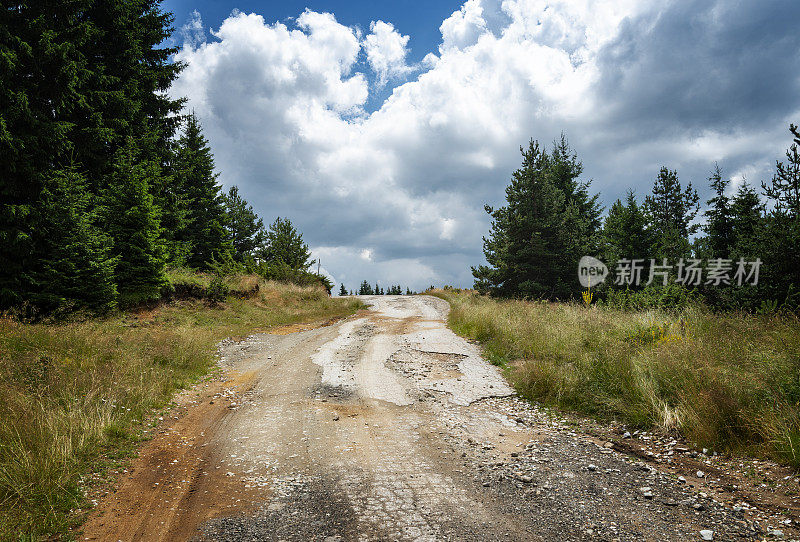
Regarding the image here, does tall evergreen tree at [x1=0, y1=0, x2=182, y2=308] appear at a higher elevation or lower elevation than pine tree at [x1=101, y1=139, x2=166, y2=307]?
higher

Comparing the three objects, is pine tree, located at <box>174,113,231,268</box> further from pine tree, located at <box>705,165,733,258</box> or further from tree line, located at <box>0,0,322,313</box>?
pine tree, located at <box>705,165,733,258</box>

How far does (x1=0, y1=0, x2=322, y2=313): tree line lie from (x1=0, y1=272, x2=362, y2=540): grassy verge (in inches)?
71.0

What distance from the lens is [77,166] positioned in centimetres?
1163

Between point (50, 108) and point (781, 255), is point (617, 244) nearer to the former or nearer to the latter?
point (781, 255)

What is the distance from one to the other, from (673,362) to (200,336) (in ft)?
39.6

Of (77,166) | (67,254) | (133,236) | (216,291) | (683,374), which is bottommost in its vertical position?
(683,374)

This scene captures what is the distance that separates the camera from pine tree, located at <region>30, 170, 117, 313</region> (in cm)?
1008

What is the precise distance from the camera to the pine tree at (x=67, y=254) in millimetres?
10080

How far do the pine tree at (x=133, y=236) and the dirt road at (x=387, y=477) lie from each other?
7.58m

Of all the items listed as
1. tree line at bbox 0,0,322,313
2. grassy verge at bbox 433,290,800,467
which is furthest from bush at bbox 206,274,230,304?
grassy verge at bbox 433,290,800,467

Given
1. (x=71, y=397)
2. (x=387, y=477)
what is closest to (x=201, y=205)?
(x=71, y=397)

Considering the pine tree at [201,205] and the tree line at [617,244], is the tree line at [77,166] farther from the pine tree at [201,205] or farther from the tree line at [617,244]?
the tree line at [617,244]

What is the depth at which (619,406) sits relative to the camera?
6141 millimetres

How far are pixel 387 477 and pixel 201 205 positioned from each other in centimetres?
2659
